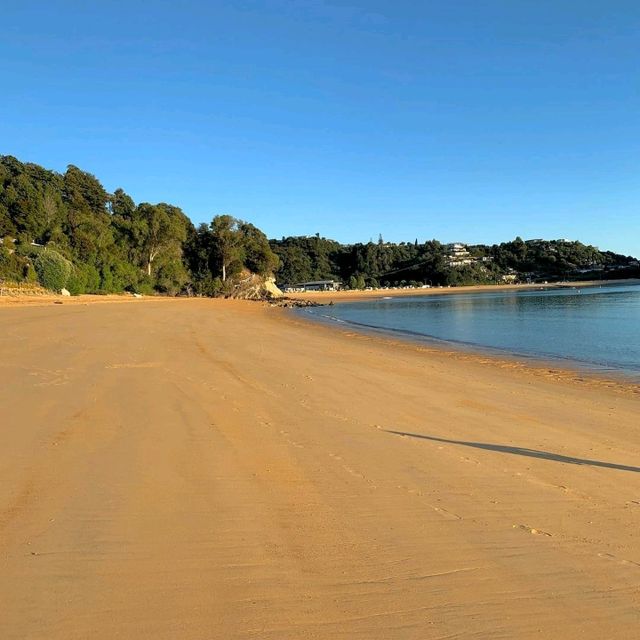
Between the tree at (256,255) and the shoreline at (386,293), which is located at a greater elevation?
the tree at (256,255)

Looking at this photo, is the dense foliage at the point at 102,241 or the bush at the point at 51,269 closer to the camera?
the bush at the point at 51,269

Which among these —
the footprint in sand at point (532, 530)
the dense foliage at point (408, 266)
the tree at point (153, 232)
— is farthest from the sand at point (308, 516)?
the dense foliage at point (408, 266)

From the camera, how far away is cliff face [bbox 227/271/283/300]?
87.0 meters

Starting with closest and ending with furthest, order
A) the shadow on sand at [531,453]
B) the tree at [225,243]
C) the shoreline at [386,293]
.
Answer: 1. the shadow on sand at [531,453]
2. the tree at [225,243]
3. the shoreline at [386,293]

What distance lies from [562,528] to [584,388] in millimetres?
9140

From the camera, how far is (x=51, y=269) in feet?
147

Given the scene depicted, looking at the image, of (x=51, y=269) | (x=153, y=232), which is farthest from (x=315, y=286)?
(x=51, y=269)

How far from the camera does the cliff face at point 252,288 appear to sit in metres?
87.0

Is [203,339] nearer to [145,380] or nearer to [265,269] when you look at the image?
[145,380]

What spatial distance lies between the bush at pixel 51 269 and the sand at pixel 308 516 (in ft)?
132

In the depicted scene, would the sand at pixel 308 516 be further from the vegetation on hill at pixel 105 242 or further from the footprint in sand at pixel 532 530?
the vegetation on hill at pixel 105 242

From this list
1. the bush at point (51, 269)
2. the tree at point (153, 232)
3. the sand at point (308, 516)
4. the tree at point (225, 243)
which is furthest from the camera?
the tree at point (225, 243)

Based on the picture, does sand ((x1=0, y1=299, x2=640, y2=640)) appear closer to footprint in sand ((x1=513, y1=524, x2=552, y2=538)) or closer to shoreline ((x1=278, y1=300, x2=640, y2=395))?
footprint in sand ((x1=513, y1=524, x2=552, y2=538))

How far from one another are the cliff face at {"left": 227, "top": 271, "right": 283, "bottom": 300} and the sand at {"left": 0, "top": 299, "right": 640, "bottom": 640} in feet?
257
